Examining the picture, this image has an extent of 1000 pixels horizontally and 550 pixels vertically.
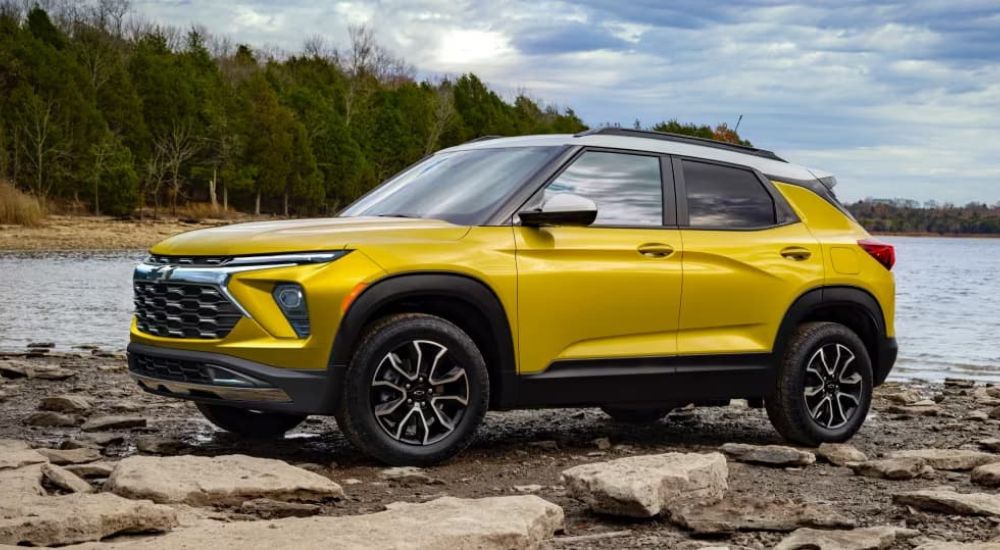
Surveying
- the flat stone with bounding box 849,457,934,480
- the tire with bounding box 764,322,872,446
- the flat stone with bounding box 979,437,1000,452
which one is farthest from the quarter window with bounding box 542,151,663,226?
the flat stone with bounding box 979,437,1000,452

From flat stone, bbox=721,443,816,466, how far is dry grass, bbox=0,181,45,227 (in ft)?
181

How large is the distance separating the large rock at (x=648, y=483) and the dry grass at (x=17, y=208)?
5609cm

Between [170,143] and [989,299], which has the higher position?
[170,143]

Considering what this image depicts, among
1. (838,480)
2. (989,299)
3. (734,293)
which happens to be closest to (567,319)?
(734,293)

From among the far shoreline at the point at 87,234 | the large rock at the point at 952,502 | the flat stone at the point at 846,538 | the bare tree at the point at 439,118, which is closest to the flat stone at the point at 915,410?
the large rock at the point at 952,502

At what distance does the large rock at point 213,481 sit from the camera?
5.57 m

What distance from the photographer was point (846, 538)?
5191 millimetres

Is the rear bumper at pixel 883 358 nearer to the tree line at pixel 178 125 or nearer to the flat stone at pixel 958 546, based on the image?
the flat stone at pixel 958 546

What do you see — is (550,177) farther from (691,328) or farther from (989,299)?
(989,299)

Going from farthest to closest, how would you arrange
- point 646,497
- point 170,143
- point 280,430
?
point 170,143 < point 280,430 < point 646,497

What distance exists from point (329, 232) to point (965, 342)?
19.9m

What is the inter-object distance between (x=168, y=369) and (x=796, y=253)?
3847 mm

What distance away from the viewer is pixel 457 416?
21.7 ft

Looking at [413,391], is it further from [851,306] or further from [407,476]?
[851,306]
